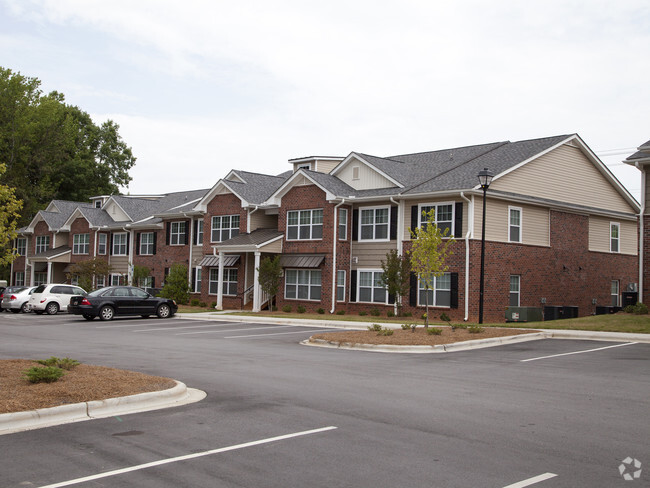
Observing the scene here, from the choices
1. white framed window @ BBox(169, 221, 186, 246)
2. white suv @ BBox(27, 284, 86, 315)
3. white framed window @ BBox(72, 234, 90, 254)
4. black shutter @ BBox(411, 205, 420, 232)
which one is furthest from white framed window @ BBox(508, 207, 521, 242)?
white framed window @ BBox(72, 234, 90, 254)

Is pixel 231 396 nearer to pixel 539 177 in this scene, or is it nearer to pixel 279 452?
pixel 279 452

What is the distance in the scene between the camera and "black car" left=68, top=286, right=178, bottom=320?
2989 cm

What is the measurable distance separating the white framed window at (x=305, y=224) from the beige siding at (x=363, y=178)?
88.4 inches

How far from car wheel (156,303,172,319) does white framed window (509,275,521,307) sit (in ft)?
52.9

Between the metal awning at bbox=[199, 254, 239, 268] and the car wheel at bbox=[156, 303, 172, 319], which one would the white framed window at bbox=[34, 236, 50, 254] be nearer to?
the metal awning at bbox=[199, 254, 239, 268]

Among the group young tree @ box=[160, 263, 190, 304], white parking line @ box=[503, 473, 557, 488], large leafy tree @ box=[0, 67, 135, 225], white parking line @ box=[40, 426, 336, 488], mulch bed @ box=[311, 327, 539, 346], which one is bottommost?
white parking line @ box=[40, 426, 336, 488]

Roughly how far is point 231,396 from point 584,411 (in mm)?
5123

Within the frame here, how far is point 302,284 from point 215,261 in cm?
691

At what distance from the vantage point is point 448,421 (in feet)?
27.9

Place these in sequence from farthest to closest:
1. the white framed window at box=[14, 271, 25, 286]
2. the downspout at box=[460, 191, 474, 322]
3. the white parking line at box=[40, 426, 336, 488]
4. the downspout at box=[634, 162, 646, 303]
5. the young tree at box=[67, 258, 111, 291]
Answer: the white framed window at box=[14, 271, 25, 286] → the young tree at box=[67, 258, 111, 291] → the downspout at box=[460, 191, 474, 322] → the downspout at box=[634, 162, 646, 303] → the white parking line at box=[40, 426, 336, 488]

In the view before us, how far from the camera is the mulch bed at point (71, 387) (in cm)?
871

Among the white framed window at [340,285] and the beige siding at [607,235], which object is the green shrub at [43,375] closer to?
the white framed window at [340,285]

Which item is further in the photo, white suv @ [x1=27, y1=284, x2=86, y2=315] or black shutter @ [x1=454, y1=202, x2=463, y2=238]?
white suv @ [x1=27, y1=284, x2=86, y2=315]

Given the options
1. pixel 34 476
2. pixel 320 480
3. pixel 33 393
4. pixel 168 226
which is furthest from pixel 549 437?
pixel 168 226
